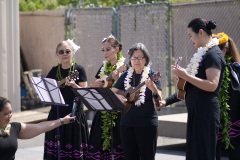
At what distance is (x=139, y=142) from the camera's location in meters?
7.75

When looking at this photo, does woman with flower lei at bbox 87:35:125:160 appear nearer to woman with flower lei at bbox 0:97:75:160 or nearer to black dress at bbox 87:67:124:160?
black dress at bbox 87:67:124:160

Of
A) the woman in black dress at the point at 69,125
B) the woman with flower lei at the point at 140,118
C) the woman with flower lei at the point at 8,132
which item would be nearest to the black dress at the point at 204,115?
the woman with flower lei at the point at 140,118

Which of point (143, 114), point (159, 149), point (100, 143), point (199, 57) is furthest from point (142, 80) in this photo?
point (159, 149)

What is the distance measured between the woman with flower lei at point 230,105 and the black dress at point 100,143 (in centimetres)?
127

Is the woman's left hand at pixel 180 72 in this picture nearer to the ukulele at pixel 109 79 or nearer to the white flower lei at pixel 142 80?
the white flower lei at pixel 142 80

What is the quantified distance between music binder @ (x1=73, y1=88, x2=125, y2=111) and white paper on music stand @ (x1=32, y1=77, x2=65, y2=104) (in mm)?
557

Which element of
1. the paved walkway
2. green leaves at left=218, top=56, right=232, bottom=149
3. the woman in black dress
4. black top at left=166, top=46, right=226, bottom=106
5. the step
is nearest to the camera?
black top at left=166, top=46, right=226, bottom=106

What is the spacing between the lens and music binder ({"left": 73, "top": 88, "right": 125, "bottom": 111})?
24.5 ft

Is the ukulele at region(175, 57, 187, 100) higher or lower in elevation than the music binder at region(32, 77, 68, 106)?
higher

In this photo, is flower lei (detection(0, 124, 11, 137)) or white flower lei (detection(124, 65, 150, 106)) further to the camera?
white flower lei (detection(124, 65, 150, 106))

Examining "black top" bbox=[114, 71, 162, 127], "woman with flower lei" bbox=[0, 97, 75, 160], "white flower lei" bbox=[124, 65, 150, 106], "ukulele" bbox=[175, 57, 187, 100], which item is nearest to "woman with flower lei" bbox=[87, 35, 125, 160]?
"white flower lei" bbox=[124, 65, 150, 106]

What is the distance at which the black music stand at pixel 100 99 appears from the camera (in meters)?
7.46

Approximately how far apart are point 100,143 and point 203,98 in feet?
6.97

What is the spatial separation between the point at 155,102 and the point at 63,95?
181 centimetres
